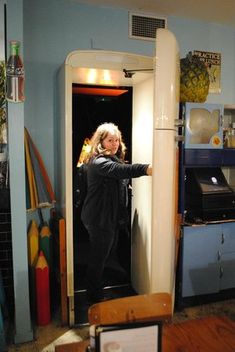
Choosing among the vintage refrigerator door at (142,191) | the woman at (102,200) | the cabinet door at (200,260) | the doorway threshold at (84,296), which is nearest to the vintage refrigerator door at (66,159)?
the doorway threshold at (84,296)

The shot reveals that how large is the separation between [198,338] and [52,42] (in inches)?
89.4

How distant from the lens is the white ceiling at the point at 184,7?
247cm

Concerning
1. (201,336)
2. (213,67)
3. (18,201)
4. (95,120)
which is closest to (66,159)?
(18,201)

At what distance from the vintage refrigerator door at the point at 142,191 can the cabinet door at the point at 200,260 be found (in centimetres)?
32

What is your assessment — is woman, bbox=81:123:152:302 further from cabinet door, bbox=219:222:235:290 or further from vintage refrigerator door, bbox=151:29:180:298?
cabinet door, bbox=219:222:235:290

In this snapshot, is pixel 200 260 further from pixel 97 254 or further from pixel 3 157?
pixel 3 157

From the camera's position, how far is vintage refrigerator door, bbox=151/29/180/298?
141cm

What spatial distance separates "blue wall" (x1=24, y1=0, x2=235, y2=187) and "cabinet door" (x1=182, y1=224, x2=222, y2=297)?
1258 millimetres

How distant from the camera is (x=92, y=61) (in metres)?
2.12

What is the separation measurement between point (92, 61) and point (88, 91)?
55 cm

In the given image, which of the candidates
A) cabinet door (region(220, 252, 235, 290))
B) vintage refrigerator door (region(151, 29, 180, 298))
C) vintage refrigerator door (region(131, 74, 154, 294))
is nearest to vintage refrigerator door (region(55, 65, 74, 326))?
vintage refrigerator door (region(131, 74, 154, 294))

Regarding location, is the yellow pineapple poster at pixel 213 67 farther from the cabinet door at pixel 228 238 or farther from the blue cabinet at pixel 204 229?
the cabinet door at pixel 228 238

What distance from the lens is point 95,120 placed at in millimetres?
2721

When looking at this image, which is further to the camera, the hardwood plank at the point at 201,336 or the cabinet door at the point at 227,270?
the cabinet door at the point at 227,270
